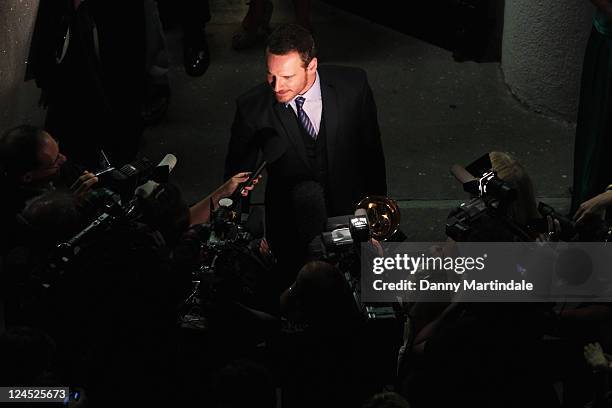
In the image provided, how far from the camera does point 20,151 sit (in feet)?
14.6

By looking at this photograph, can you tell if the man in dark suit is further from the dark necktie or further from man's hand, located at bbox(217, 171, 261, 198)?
man's hand, located at bbox(217, 171, 261, 198)

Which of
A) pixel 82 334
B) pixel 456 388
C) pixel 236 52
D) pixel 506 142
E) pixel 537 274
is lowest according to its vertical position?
pixel 456 388

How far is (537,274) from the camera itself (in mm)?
4316

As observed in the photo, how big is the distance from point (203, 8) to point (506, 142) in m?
2.61

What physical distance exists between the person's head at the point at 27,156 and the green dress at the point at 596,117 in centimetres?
291

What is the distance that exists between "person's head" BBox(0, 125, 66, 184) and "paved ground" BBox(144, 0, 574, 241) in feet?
7.01

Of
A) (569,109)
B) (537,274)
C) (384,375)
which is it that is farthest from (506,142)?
(384,375)

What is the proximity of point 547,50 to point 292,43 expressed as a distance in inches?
122

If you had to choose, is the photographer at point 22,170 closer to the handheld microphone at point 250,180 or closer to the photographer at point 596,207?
the handheld microphone at point 250,180

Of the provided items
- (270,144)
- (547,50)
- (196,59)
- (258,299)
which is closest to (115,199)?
(258,299)

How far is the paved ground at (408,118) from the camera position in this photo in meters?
6.64

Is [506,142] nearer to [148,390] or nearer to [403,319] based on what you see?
[403,319]

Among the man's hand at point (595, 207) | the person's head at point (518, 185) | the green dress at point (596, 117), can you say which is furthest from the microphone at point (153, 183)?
the green dress at point (596, 117)

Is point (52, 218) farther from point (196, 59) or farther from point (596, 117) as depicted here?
point (196, 59)
